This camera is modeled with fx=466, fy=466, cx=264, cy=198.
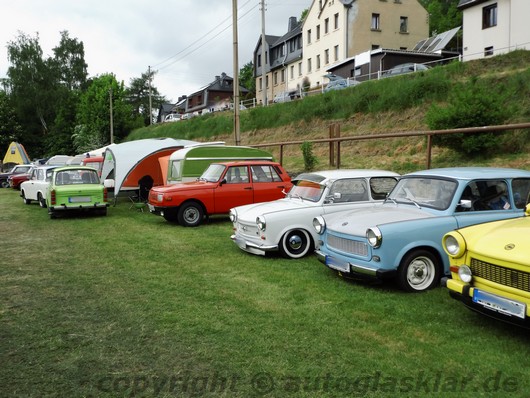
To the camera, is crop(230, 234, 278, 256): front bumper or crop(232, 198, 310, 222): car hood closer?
crop(230, 234, 278, 256): front bumper

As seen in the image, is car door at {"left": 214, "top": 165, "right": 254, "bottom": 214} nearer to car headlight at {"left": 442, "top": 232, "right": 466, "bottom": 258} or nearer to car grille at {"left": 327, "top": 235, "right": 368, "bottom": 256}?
car grille at {"left": 327, "top": 235, "right": 368, "bottom": 256}

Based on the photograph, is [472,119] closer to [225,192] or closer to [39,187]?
[225,192]

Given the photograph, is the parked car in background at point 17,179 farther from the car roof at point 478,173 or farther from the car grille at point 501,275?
the car grille at point 501,275

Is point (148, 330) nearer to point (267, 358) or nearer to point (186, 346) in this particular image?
point (186, 346)

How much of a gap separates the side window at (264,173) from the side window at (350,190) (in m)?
3.92

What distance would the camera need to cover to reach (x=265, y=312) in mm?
5188

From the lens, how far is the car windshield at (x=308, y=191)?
8.18 metres

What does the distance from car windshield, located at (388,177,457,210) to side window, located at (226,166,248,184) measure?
5.27 metres

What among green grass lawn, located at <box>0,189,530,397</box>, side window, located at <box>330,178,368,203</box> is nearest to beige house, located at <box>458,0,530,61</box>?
side window, located at <box>330,178,368,203</box>

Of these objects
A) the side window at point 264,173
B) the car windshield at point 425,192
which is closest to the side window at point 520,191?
the car windshield at point 425,192

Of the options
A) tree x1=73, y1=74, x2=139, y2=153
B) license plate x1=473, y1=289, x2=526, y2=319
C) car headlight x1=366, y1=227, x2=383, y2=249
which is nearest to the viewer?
license plate x1=473, y1=289, x2=526, y2=319

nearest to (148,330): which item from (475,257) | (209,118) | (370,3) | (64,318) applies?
(64,318)

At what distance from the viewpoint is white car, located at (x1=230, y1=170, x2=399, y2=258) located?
777 cm

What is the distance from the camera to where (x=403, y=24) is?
44.9 meters
